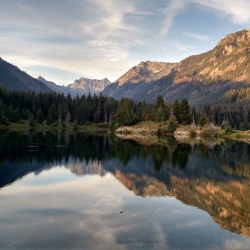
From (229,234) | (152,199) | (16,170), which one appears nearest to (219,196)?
(152,199)

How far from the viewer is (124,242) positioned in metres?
20.5

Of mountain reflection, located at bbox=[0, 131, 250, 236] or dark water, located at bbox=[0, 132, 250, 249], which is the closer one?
dark water, located at bbox=[0, 132, 250, 249]

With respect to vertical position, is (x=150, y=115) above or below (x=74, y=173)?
above

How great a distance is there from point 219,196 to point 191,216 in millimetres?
10070

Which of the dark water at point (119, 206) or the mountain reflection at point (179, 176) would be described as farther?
the mountain reflection at point (179, 176)

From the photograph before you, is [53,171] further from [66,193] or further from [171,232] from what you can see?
[171,232]

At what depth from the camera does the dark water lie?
21078mm

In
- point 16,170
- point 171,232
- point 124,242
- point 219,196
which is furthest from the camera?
point 16,170

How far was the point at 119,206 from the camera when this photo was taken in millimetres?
29922

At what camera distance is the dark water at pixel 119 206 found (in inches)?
830

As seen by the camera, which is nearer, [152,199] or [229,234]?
[229,234]

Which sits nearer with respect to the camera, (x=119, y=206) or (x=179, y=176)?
(x=119, y=206)

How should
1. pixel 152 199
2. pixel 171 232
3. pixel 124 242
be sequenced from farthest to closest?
pixel 152 199 → pixel 171 232 → pixel 124 242

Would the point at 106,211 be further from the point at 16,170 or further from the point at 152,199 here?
the point at 16,170
